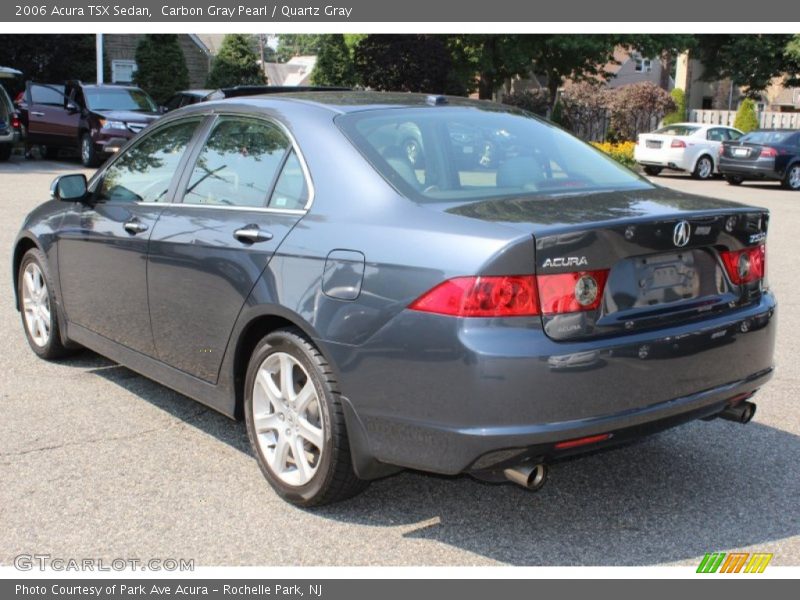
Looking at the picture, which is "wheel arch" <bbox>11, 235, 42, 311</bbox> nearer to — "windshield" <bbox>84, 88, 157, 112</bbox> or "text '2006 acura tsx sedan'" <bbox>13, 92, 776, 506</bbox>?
"text '2006 acura tsx sedan'" <bbox>13, 92, 776, 506</bbox>

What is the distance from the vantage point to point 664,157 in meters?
26.1

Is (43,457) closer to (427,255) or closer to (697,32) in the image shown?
(427,255)

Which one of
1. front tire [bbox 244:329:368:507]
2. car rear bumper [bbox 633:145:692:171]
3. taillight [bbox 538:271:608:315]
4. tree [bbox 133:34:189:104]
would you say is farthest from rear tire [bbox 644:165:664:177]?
taillight [bbox 538:271:608:315]

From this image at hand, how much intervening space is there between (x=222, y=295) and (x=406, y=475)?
A: 1.18 metres

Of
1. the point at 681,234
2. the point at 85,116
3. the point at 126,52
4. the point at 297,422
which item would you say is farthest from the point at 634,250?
the point at 126,52

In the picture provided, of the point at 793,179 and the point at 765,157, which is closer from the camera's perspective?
the point at 765,157

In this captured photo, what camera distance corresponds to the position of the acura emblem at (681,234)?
12.3 feet

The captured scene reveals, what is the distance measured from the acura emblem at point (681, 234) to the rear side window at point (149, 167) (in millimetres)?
2527

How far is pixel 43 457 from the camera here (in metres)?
4.70

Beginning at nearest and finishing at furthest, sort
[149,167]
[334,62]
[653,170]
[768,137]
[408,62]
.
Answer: [149,167], [768,137], [653,170], [408,62], [334,62]

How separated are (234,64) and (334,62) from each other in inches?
174

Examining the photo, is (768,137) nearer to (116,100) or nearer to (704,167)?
(704,167)

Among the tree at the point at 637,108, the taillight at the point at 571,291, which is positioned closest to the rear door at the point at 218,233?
the taillight at the point at 571,291

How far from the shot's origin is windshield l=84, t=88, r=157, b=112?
22.1 metres
